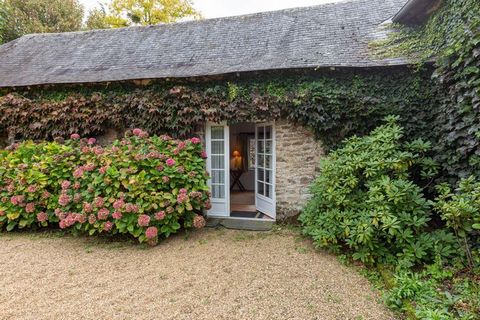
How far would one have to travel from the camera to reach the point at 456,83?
146 inches

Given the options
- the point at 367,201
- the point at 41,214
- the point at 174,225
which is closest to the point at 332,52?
the point at 367,201

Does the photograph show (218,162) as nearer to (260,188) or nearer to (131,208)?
(260,188)

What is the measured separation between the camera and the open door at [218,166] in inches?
230

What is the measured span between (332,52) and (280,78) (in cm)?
124

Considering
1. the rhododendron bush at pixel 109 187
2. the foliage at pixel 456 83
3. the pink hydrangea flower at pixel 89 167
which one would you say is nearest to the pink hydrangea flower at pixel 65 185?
the rhododendron bush at pixel 109 187

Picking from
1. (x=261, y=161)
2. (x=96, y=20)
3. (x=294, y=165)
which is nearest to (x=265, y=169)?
(x=261, y=161)

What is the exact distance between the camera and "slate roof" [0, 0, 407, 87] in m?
5.55

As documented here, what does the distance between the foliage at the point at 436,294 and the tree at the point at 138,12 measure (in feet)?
61.3

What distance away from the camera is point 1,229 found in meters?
5.20

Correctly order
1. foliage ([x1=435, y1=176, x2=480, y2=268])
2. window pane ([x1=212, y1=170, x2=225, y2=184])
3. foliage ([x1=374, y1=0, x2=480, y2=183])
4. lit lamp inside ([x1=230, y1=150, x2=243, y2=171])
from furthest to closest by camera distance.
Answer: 1. lit lamp inside ([x1=230, y1=150, x2=243, y2=171])
2. window pane ([x1=212, y1=170, x2=225, y2=184])
3. foliage ([x1=374, y1=0, x2=480, y2=183])
4. foliage ([x1=435, y1=176, x2=480, y2=268])

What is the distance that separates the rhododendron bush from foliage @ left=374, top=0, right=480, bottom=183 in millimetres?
3875

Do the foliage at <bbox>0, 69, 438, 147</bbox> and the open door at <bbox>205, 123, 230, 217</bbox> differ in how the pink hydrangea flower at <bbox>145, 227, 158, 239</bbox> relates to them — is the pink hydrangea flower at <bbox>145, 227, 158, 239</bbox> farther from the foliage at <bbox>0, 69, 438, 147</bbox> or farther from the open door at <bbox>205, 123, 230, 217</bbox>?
the foliage at <bbox>0, 69, 438, 147</bbox>

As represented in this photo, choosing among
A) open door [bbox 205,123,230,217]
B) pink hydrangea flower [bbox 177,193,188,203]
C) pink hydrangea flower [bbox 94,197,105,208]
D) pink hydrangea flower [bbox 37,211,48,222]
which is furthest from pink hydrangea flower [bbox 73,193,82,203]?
open door [bbox 205,123,230,217]

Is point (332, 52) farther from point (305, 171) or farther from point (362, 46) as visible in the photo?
point (305, 171)
